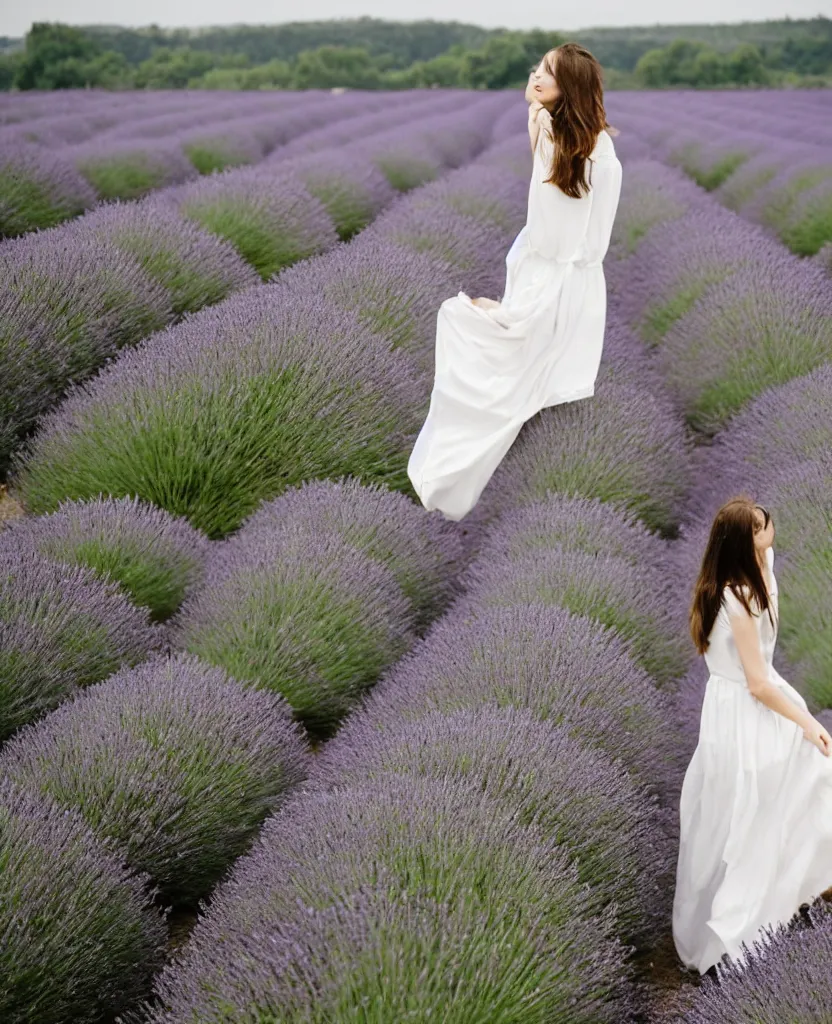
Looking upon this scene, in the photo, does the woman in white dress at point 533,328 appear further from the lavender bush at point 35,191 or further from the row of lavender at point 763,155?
the lavender bush at point 35,191

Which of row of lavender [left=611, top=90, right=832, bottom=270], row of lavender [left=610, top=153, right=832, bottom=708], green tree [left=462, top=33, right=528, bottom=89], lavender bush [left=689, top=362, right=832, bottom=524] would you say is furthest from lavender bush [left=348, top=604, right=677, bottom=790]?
green tree [left=462, top=33, right=528, bottom=89]

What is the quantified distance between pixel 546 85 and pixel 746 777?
214cm

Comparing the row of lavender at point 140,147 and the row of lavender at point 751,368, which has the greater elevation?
the row of lavender at point 140,147

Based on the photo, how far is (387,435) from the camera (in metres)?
4.01

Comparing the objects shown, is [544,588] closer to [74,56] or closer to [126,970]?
[126,970]

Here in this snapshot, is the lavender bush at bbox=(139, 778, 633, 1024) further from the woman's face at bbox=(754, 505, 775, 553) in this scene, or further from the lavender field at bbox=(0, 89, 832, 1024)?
the woman's face at bbox=(754, 505, 775, 553)

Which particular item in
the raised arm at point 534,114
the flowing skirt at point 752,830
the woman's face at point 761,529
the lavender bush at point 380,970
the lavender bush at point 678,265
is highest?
the raised arm at point 534,114

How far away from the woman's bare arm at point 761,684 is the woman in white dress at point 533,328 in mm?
1663

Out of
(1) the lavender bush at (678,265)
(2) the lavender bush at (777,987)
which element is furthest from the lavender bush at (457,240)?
(2) the lavender bush at (777,987)

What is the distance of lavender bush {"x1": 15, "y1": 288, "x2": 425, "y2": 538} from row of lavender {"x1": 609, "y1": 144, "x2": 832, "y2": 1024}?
1.08 m

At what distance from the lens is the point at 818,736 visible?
7.24 feet

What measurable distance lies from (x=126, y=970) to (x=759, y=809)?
1164 millimetres

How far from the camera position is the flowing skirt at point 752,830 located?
2.22 m

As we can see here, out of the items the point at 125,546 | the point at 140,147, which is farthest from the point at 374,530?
the point at 140,147
